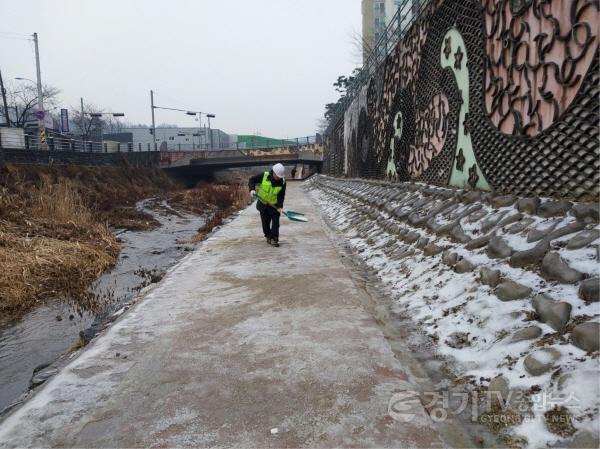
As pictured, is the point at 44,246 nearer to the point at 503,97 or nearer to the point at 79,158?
the point at 503,97

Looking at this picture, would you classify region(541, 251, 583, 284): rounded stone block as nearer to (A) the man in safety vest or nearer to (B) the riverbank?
(A) the man in safety vest

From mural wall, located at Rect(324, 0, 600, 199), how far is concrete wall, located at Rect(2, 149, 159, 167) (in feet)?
56.5

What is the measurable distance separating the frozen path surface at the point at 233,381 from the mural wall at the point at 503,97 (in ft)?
7.73

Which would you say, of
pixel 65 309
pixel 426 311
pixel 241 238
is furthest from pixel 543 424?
pixel 241 238

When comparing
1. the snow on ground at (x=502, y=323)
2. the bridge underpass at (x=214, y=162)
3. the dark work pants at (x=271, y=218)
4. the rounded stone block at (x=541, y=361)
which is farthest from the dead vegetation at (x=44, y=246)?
the bridge underpass at (x=214, y=162)

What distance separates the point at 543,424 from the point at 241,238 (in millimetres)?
7298

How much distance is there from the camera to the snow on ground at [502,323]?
6.97 feet

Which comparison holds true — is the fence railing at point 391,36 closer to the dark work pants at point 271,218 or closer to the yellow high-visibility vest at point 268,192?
the yellow high-visibility vest at point 268,192

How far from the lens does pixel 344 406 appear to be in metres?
2.52

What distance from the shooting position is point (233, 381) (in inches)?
112

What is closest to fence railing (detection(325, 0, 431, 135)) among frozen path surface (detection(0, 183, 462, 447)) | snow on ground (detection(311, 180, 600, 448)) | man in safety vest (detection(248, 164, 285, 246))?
man in safety vest (detection(248, 164, 285, 246))

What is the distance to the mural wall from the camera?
3.85 m

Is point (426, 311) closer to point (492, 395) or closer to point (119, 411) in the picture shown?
point (492, 395)

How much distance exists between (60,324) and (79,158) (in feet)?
68.7
